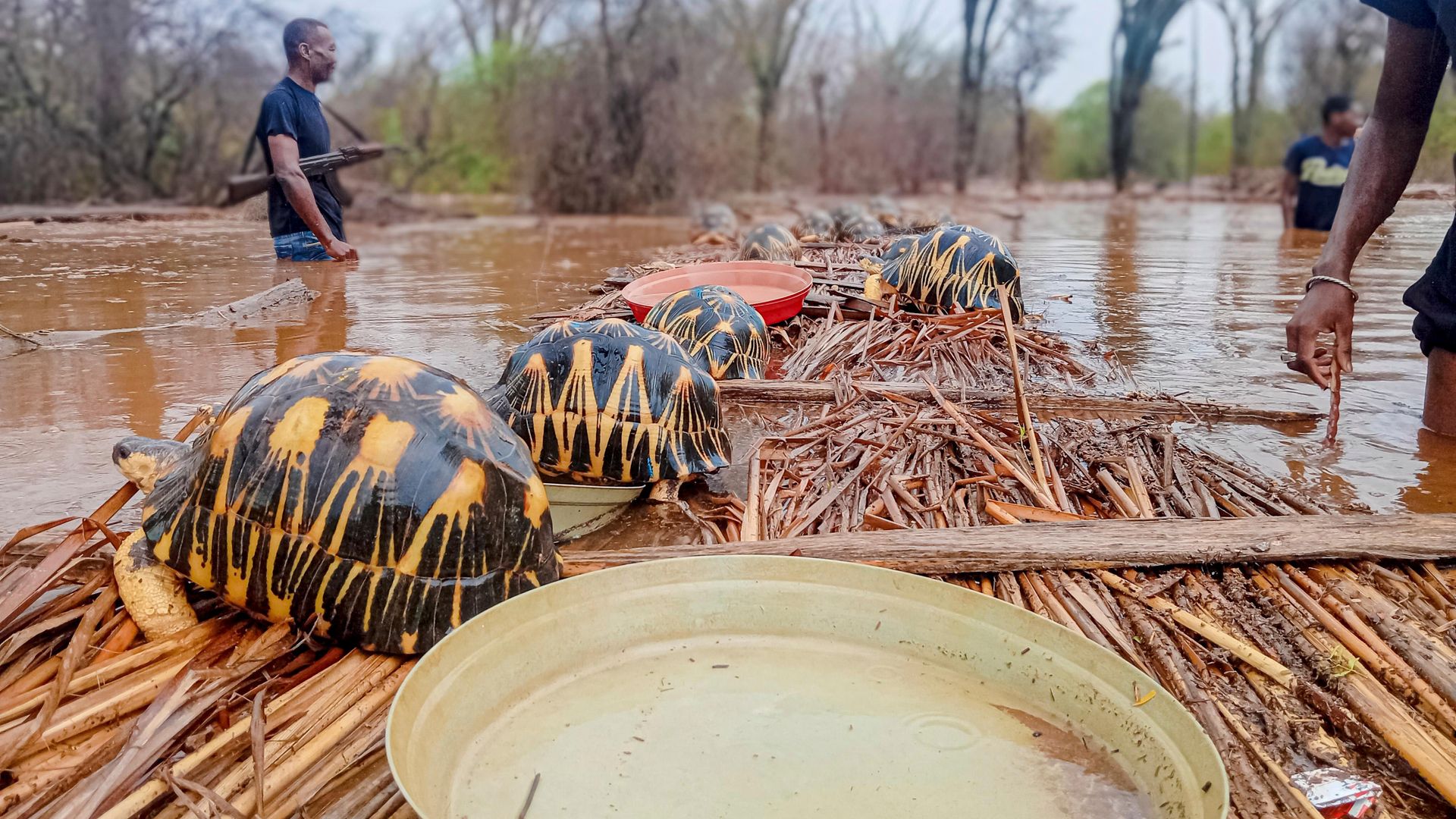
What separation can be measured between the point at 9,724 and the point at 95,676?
0.17m

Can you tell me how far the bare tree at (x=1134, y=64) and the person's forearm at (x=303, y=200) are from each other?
82.3 feet

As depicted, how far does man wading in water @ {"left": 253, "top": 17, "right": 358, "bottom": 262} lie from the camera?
6.27m

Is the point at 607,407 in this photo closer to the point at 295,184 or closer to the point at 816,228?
the point at 295,184

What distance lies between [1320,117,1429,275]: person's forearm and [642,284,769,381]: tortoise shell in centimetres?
241

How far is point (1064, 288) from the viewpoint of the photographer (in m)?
7.56

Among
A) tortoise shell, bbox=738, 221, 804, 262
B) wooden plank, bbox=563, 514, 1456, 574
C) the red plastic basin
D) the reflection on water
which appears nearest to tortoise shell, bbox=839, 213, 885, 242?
tortoise shell, bbox=738, 221, 804, 262

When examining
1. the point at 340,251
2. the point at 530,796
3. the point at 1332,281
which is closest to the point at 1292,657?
the point at 1332,281

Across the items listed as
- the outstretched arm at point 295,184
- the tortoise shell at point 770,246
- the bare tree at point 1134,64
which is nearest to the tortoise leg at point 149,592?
the outstretched arm at point 295,184

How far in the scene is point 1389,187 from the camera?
317cm

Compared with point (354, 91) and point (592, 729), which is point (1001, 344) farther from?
point (354, 91)

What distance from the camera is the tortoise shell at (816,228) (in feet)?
36.8

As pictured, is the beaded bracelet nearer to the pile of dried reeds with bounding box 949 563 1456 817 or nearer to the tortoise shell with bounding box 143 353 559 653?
the pile of dried reeds with bounding box 949 563 1456 817

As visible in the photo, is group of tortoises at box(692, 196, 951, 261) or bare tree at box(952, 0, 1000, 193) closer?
group of tortoises at box(692, 196, 951, 261)

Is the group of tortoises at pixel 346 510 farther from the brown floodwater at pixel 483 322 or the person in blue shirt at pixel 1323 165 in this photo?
the person in blue shirt at pixel 1323 165
